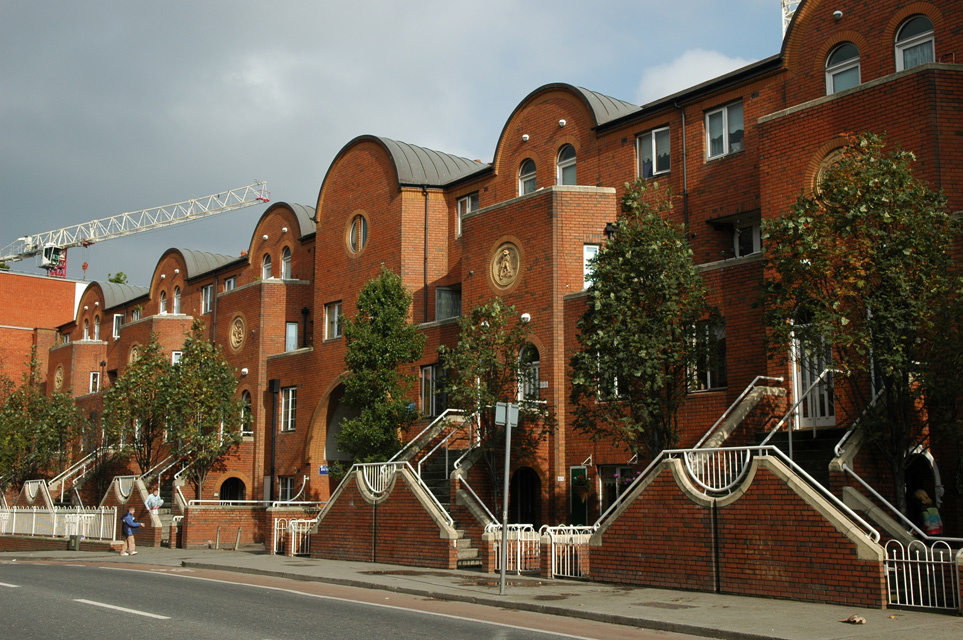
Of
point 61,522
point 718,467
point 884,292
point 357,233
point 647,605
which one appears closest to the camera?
point 647,605

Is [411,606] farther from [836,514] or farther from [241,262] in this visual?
[241,262]

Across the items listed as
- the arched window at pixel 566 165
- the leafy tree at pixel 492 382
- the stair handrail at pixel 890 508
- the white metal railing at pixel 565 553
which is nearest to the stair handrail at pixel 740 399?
the white metal railing at pixel 565 553

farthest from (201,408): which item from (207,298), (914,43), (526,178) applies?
(914,43)

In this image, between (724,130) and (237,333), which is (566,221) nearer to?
(724,130)

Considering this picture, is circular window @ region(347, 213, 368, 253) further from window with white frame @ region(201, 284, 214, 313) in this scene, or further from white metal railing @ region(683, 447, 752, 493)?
white metal railing @ region(683, 447, 752, 493)

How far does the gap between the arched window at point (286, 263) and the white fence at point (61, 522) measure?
12.4 meters

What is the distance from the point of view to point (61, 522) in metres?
32.1

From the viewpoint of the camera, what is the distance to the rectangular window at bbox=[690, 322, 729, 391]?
18.6m

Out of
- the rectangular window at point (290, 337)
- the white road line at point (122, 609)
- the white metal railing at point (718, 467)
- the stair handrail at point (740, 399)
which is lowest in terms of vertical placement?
the white road line at point (122, 609)

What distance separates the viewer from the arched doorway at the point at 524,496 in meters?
24.8

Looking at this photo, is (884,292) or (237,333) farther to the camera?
(237,333)

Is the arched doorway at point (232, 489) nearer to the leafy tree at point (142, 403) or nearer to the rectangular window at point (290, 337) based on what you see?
the leafy tree at point (142, 403)

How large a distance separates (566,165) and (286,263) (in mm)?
15948

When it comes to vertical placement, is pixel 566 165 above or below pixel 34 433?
above
